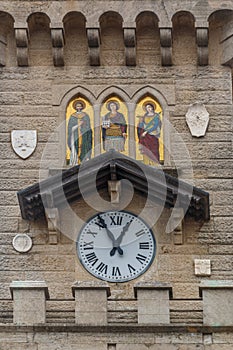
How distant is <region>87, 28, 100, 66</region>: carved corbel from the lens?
91.4 ft

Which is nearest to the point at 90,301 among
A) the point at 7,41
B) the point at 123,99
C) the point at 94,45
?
the point at 123,99

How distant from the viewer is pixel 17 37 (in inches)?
1096

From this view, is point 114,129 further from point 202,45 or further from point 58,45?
point 202,45

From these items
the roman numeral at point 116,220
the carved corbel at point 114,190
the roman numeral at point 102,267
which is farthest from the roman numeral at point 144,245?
the carved corbel at point 114,190

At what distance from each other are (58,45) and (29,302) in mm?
6421

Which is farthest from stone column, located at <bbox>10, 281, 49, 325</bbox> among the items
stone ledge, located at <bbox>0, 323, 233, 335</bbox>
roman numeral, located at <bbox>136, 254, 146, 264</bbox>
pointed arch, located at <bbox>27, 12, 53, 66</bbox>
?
pointed arch, located at <bbox>27, 12, 53, 66</bbox>

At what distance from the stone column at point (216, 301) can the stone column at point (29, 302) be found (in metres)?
2.21

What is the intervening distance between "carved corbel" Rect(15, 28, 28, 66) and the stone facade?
0.06 feet

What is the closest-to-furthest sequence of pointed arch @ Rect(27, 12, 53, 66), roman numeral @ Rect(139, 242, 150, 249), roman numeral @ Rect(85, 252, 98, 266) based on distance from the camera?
roman numeral @ Rect(85, 252, 98, 266)
roman numeral @ Rect(139, 242, 150, 249)
pointed arch @ Rect(27, 12, 53, 66)

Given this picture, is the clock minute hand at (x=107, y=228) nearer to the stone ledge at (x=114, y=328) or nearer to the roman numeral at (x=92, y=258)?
the roman numeral at (x=92, y=258)

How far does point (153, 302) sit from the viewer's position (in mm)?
22938

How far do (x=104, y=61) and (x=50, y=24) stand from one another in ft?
3.63

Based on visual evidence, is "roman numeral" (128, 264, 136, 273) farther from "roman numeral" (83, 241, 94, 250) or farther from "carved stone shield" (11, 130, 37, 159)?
"carved stone shield" (11, 130, 37, 159)

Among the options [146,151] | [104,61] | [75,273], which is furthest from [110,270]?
[104,61]
